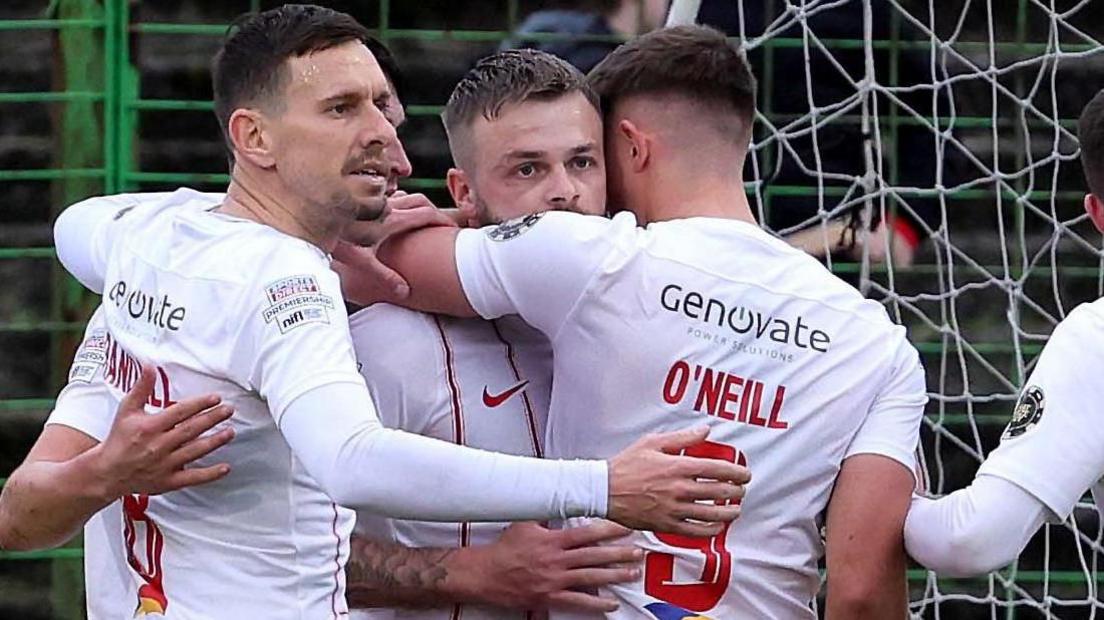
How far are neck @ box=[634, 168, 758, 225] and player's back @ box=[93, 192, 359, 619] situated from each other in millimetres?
673

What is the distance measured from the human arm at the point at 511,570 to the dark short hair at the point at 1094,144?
3.30ft

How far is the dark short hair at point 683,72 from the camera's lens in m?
3.59

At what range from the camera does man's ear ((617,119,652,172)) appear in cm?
358

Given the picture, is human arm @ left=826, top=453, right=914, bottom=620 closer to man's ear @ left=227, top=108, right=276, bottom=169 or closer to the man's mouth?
the man's mouth

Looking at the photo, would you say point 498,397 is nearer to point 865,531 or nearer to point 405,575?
point 405,575

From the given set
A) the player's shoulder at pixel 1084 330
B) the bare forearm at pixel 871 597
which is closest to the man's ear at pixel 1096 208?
the player's shoulder at pixel 1084 330

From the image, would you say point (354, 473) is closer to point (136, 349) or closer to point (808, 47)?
point (136, 349)

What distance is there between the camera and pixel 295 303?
3.00 metres

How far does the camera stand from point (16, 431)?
19.2 feet

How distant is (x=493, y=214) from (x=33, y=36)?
248cm

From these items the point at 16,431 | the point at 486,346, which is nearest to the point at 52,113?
the point at 16,431

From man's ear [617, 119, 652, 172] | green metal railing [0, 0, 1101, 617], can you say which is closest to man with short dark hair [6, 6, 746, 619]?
man's ear [617, 119, 652, 172]

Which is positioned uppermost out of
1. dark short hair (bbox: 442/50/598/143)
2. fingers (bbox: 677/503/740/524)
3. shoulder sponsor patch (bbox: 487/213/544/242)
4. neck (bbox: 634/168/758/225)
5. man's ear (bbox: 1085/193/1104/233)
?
dark short hair (bbox: 442/50/598/143)

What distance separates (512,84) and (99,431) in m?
0.92
